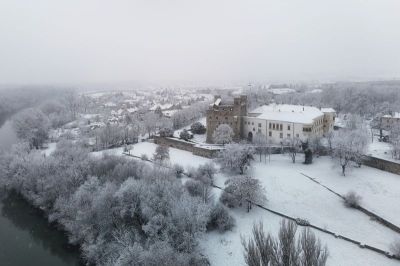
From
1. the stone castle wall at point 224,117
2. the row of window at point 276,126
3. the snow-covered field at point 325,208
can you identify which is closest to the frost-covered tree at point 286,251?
the snow-covered field at point 325,208

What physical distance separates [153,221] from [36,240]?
13529 mm

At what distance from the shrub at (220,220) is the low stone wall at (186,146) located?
16725 millimetres

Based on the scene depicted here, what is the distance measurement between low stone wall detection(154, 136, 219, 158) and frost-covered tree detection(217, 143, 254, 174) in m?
5.73

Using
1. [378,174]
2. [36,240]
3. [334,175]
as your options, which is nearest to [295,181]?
[334,175]

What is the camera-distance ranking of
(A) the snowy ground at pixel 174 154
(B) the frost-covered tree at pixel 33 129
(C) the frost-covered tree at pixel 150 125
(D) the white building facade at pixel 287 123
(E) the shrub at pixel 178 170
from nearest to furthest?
1. (E) the shrub at pixel 178 170
2. (A) the snowy ground at pixel 174 154
3. (D) the white building facade at pixel 287 123
4. (B) the frost-covered tree at pixel 33 129
5. (C) the frost-covered tree at pixel 150 125

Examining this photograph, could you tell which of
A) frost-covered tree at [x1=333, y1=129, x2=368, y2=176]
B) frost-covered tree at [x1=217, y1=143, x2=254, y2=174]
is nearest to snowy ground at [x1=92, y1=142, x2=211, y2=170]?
frost-covered tree at [x1=217, y1=143, x2=254, y2=174]

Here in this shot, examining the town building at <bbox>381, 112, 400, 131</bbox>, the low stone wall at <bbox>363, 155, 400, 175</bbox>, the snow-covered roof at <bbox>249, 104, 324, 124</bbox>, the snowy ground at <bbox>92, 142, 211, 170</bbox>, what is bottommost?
the snowy ground at <bbox>92, 142, 211, 170</bbox>

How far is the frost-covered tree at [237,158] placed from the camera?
41875mm

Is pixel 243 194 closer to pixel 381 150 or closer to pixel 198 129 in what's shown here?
pixel 381 150

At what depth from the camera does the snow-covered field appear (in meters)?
28.3

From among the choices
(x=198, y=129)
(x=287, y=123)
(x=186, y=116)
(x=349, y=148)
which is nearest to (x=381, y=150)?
(x=349, y=148)

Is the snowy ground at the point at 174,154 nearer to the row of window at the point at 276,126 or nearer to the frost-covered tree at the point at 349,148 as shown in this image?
the row of window at the point at 276,126

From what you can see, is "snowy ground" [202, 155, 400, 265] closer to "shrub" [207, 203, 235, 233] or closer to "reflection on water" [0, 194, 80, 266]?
"shrub" [207, 203, 235, 233]

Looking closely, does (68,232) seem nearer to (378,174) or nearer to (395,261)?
(395,261)
